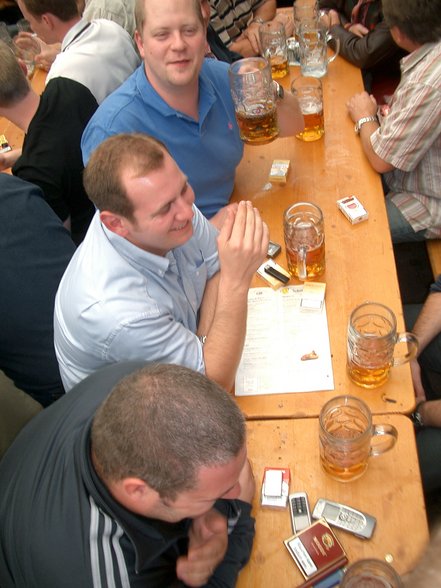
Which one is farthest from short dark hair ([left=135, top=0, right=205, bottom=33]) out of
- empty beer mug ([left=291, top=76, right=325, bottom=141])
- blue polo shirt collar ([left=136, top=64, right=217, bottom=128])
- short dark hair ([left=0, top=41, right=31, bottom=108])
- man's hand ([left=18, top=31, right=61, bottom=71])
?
man's hand ([left=18, top=31, right=61, bottom=71])

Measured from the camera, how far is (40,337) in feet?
5.83

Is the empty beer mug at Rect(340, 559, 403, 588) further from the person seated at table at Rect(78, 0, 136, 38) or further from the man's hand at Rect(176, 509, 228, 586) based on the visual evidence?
the person seated at table at Rect(78, 0, 136, 38)

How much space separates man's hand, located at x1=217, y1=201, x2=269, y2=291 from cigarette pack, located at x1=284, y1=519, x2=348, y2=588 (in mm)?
656

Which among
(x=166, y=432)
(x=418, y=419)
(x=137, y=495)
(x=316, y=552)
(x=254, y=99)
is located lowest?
(x=418, y=419)

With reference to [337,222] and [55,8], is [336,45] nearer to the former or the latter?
[337,222]

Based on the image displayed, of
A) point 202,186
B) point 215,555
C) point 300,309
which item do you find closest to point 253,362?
point 300,309

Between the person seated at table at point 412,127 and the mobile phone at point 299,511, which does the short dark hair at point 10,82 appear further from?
the mobile phone at point 299,511

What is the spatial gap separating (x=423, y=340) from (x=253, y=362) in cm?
72

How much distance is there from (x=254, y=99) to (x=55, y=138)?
0.84 meters

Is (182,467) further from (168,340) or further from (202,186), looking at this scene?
(202,186)

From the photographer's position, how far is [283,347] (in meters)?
1.52

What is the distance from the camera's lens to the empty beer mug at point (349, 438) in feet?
3.91

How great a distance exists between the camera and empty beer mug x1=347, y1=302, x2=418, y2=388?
1.35 metres

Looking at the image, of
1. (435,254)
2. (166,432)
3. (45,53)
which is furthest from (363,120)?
(45,53)
